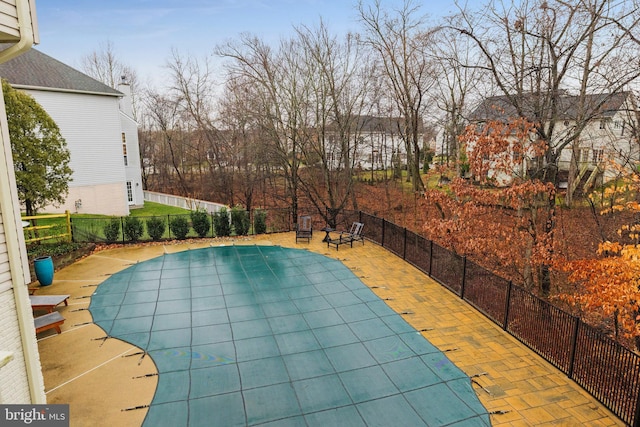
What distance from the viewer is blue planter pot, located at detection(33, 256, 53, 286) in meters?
10.2

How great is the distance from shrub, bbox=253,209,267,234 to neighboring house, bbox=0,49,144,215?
1160 cm

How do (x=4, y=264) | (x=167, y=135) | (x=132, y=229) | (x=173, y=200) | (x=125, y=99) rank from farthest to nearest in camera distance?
(x=167, y=135), (x=173, y=200), (x=125, y=99), (x=132, y=229), (x=4, y=264)

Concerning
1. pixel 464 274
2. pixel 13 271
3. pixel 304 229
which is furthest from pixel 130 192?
pixel 13 271

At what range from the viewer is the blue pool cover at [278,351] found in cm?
551

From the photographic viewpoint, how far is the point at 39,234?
13125 millimetres

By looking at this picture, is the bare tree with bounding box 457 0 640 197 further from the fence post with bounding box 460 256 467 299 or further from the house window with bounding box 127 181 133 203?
the house window with bounding box 127 181 133 203

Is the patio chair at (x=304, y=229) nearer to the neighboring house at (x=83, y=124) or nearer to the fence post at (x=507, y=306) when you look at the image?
the fence post at (x=507, y=306)

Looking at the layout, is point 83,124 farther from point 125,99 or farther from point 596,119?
point 596,119

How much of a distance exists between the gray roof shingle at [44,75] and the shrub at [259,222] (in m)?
12.9

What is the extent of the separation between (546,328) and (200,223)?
12642 mm

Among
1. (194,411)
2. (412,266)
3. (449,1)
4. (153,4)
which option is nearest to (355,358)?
(194,411)

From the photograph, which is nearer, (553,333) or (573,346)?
(573,346)

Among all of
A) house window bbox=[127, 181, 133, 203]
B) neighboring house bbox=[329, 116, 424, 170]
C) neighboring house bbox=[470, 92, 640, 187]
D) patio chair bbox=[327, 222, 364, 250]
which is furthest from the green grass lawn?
neighboring house bbox=[470, 92, 640, 187]

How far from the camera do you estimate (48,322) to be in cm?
764
